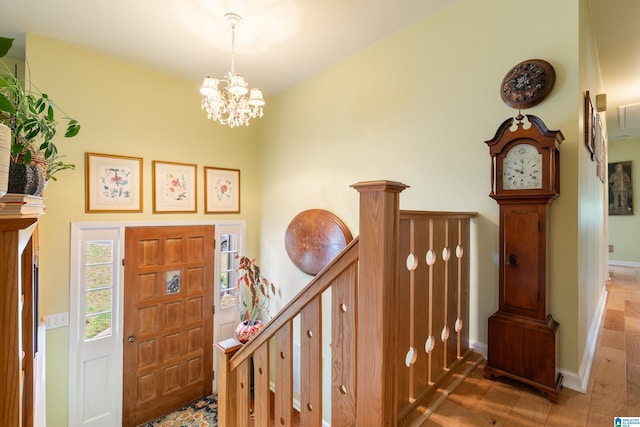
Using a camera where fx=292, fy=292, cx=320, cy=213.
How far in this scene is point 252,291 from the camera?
3703mm

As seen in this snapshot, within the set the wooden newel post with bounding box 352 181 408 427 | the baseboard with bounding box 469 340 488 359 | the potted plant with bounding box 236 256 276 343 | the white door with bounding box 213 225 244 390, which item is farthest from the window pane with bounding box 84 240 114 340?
the baseboard with bounding box 469 340 488 359

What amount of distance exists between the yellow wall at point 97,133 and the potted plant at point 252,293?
0.79m

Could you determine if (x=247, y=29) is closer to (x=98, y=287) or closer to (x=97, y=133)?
(x=97, y=133)

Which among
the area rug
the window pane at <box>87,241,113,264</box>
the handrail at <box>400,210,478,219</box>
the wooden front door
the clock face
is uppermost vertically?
the clock face

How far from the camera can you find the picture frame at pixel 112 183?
2869 mm

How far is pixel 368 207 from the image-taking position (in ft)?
3.59

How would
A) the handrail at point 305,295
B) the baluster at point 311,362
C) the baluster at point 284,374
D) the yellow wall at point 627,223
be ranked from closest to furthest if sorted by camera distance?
the handrail at point 305,295 < the baluster at point 311,362 < the baluster at point 284,374 < the yellow wall at point 627,223

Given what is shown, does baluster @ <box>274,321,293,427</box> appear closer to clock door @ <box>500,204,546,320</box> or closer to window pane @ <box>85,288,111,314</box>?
clock door @ <box>500,204,546,320</box>

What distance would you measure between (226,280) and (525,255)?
130 inches

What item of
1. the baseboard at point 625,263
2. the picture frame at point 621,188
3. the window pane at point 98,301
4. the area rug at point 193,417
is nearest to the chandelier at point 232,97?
the window pane at point 98,301

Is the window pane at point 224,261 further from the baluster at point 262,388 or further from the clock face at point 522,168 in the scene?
the clock face at point 522,168

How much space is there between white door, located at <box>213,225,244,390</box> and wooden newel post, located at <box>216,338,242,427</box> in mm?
1926

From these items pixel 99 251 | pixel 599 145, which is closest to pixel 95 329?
pixel 99 251

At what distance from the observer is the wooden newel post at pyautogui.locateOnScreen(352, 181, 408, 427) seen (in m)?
1.06
